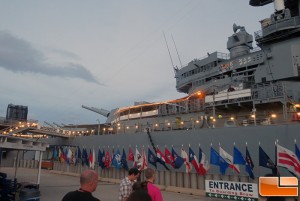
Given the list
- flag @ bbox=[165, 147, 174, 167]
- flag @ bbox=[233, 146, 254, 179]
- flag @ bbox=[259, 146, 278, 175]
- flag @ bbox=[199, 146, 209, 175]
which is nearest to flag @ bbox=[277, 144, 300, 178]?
flag @ bbox=[259, 146, 278, 175]

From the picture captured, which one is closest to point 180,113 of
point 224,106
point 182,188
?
point 224,106

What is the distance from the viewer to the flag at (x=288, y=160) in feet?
49.1

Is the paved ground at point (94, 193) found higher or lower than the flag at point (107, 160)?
lower

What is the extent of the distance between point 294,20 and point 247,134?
1221 cm

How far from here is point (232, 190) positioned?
41.9 ft

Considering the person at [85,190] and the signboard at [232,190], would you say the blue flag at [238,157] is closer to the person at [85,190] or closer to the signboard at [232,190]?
the signboard at [232,190]

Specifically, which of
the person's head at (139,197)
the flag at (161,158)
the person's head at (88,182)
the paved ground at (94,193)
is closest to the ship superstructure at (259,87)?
the flag at (161,158)

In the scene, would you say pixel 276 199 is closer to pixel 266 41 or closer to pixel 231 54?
pixel 266 41

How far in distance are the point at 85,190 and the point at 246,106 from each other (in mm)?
23321

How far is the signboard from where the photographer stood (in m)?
12.0

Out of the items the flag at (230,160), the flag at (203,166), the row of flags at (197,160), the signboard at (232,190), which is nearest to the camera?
the signboard at (232,190)

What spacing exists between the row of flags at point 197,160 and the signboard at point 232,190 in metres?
2.40

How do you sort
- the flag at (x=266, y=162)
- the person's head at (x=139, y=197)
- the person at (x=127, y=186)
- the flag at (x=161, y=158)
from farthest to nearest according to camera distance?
the flag at (x=161, y=158)
the flag at (x=266, y=162)
the person at (x=127, y=186)
the person's head at (x=139, y=197)

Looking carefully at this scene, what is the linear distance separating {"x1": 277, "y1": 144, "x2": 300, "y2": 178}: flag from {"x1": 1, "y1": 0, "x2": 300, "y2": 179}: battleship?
11.9 ft
